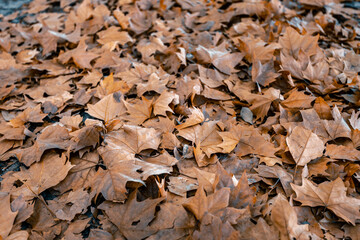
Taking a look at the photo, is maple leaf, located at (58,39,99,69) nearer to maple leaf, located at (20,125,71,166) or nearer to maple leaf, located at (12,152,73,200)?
maple leaf, located at (20,125,71,166)

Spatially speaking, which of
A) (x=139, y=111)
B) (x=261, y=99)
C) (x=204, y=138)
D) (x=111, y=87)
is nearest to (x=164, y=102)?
(x=139, y=111)

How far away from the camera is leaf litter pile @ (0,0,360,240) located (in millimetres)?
1252

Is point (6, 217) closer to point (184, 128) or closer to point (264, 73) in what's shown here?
point (184, 128)

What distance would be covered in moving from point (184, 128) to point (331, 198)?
853 millimetres

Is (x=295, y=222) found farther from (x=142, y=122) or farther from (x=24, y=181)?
(x=24, y=181)

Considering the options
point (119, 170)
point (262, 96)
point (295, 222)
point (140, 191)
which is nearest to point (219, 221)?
point (295, 222)

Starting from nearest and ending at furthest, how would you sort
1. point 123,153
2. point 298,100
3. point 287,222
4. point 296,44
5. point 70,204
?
point 287,222 < point 70,204 < point 123,153 < point 298,100 < point 296,44

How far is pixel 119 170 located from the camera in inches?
54.3

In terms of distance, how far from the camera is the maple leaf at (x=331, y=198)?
3.99 ft

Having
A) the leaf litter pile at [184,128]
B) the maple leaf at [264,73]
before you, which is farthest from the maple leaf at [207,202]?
the maple leaf at [264,73]

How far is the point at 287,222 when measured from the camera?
1116 millimetres

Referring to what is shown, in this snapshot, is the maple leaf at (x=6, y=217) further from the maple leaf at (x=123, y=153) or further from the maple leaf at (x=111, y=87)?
the maple leaf at (x=111, y=87)

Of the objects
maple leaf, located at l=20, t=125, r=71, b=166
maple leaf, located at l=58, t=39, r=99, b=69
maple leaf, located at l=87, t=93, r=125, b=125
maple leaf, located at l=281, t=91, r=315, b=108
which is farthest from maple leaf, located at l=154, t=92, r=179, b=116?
maple leaf, located at l=58, t=39, r=99, b=69

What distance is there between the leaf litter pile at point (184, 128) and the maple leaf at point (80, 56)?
0.01m
